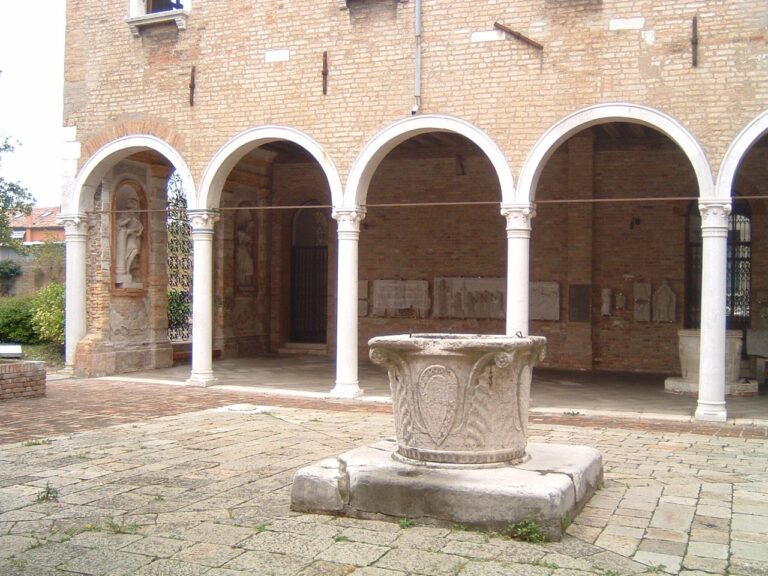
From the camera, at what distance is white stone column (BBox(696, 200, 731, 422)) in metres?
10.0

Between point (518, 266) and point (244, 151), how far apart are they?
4.73m

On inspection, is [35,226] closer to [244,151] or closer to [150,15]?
[150,15]

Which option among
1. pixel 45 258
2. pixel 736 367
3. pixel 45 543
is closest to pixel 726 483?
pixel 45 543

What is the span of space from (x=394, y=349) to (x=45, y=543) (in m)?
2.38

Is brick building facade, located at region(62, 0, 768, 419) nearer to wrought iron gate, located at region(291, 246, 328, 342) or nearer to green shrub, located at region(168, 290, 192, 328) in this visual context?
wrought iron gate, located at region(291, 246, 328, 342)

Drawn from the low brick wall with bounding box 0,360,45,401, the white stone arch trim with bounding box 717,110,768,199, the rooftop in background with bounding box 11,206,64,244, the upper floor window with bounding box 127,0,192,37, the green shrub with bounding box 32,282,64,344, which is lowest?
the low brick wall with bounding box 0,360,45,401

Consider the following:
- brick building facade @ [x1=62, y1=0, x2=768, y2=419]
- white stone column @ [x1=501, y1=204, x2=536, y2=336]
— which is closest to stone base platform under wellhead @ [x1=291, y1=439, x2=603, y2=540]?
white stone column @ [x1=501, y1=204, x2=536, y2=336]

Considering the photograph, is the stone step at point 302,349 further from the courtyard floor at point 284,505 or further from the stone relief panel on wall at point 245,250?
the courtyard floor at point 284,505

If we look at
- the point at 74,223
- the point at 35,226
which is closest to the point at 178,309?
the point at 74,223

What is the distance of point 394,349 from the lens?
5.46 m

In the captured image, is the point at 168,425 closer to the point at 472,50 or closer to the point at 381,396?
the point at 381,396

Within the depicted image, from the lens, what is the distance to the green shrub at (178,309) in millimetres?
16812

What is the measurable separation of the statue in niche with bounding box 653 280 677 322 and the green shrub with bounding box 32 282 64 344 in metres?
11.5

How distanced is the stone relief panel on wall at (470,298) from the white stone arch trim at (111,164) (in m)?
5.61
